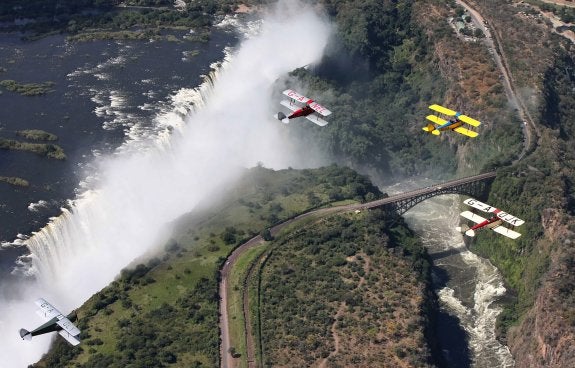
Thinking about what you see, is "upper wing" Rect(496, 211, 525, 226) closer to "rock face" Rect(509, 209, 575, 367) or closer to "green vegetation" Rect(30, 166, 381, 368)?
"rock face" Rect(509, 209, 575, 367)

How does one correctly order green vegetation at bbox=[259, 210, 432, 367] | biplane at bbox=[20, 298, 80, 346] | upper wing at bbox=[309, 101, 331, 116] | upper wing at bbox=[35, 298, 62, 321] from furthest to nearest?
1. upper wing at bbox=[309, 101, 331, 116]
2. green vegetation at bbox=[259, 210, 432, 367]
3. upper wing at bbox=[35, 298, 62, 321]
4. biplane at bbox=[20, 298, 80, 346]

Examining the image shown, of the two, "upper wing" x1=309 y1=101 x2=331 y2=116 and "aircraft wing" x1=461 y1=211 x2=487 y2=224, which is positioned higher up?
"upper wing" x1=309 y1=101 x2=331 y2=116

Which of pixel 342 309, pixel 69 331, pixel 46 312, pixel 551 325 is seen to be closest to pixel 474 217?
pixel 551 325

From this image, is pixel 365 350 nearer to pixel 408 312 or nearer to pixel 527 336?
pixel 408 312

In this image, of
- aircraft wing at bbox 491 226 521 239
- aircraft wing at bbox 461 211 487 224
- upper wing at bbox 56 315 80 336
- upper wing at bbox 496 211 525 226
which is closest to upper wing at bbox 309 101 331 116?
aircraft wing at bbox 461 211 487 224

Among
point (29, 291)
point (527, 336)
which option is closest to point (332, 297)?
point (527, 336)

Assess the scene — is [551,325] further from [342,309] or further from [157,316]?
[157,316]

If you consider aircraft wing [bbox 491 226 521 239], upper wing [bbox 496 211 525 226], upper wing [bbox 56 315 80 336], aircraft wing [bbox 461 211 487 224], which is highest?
upper wing [bbox 56 315 80 336]
